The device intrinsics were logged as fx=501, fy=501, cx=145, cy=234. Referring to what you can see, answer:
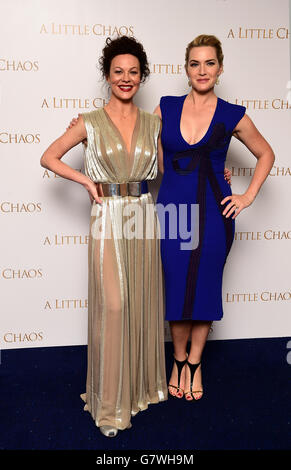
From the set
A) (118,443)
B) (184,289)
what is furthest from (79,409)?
(184,289)

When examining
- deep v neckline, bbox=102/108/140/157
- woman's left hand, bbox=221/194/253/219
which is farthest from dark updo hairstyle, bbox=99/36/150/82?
woman's left hand, bbox=221/194/253/219

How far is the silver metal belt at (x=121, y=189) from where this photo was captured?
2.18 m

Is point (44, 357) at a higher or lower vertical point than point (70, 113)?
lower

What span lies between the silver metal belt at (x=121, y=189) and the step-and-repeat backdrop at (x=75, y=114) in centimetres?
76

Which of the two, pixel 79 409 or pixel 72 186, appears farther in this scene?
pixel 72 186

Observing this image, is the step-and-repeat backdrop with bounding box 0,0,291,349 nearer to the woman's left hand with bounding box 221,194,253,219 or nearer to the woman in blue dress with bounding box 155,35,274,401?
the woman in blue dress with bounding box 155,35,274,401

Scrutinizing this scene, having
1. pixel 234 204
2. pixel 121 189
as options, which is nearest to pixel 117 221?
pixel 121 189

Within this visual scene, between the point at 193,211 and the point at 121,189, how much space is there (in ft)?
1.19

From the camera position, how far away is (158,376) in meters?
2.43

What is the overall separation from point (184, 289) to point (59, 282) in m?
0.97

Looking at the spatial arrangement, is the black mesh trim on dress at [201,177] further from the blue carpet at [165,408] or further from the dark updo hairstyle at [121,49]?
the blue carpet at [165,408]

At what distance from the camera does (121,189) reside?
7.17 feet
